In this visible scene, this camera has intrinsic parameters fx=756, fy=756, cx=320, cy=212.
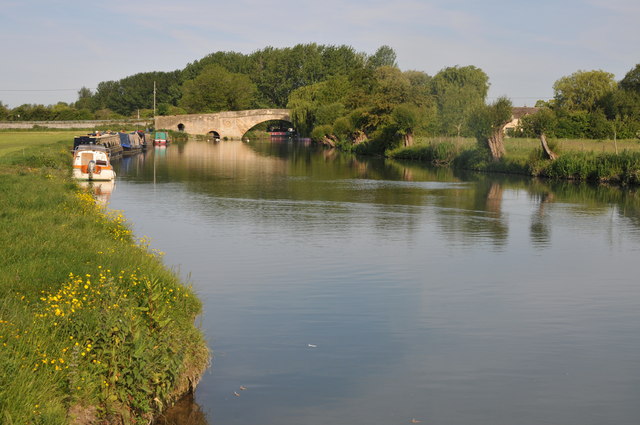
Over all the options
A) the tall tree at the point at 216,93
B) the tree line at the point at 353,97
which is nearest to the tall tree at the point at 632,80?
the tree line at the point at 353,97

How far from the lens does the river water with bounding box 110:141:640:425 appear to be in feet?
29.6

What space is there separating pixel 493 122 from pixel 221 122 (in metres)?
75.7

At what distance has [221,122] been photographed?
116 metres

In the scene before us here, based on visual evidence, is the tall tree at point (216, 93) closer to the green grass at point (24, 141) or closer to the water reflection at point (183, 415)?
the green grass at point (24, 141)

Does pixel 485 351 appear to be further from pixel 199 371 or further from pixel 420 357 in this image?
pixel 199 371

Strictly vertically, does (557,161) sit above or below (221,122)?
below

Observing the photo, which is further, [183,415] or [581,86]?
[581,86]

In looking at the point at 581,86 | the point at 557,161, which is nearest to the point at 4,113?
the point at 581,86

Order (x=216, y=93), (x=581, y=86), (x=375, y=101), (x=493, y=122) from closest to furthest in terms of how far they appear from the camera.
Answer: (x=493, y=122) < (x=375, y=101) < (x=581, y=86) < (x=216, y=93)

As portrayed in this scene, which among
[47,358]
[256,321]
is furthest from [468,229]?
[47,358]

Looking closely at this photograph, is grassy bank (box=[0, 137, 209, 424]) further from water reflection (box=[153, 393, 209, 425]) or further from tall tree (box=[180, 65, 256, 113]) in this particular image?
tall tree (box=[180, 65, 256, 113])

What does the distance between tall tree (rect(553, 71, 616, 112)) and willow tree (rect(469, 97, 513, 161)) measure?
48008 mm

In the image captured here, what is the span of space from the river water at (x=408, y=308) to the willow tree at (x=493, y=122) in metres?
16.8

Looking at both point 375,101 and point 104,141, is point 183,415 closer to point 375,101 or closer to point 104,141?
point 104,141
